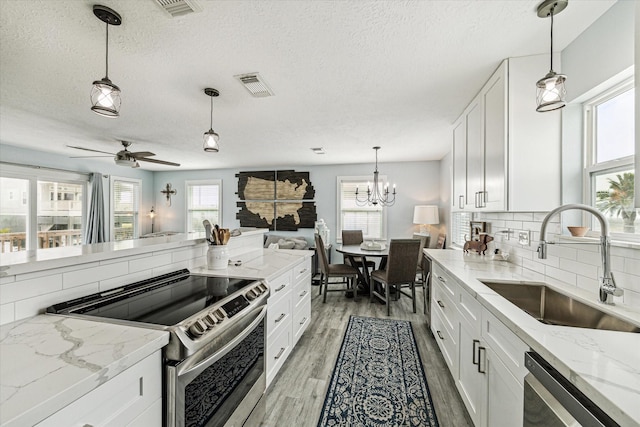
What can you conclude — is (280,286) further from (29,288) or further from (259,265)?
(29,288)

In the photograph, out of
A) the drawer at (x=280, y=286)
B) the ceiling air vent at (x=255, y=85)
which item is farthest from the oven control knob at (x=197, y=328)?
the ceiling air vent at (x=255, y=85)

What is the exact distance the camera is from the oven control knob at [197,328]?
1.04 m

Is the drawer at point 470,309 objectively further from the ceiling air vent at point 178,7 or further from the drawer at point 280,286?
the ceiling air vent at point 178,7

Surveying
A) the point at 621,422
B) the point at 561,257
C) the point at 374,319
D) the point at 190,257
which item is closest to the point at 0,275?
the point at 190,257

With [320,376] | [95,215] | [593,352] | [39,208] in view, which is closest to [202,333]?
[593,352]

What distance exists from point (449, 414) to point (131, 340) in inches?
77.2

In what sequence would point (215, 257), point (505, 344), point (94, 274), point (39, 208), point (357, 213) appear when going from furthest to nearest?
1. point (357, 213)
2. point (39, 208)
3. point (215, 257)
4. point (94, 274)
5. point (505, 344)

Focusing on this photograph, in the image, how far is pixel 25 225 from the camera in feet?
15.4

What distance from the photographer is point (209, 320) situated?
115 centimetres

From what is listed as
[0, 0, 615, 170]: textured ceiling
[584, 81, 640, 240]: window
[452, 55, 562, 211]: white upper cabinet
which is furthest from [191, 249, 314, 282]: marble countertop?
[584, 81, 640, 240]: window

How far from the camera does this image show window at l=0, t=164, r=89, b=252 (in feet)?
14.7

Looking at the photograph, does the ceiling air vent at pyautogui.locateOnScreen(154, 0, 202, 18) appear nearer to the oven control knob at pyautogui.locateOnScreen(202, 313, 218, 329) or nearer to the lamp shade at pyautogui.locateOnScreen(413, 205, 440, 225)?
the oven control knob at pyautogui.locateOnScreen(202, 313, 218, 329)

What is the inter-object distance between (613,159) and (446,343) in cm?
165

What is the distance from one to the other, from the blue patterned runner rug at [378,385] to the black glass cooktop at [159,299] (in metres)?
1.11
